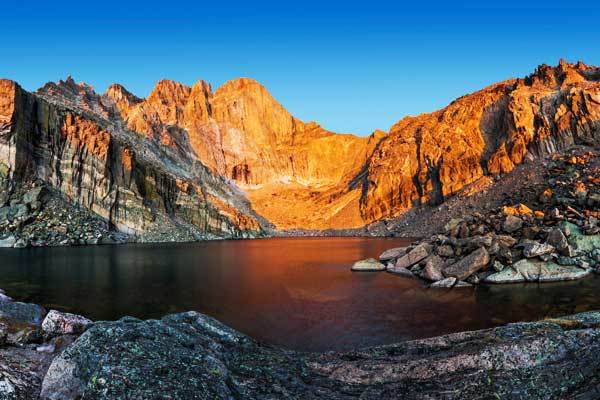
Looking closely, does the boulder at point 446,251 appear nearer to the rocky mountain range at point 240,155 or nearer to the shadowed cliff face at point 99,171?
the rocky mountain range at point 240,155

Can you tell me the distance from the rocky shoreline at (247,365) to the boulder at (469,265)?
64.2 ft

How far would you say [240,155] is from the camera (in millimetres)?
182750

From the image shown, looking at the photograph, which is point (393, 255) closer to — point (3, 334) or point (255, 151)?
point (3, 334)

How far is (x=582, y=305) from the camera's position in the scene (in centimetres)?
2297

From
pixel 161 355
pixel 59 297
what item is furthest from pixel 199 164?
pixel 161 355

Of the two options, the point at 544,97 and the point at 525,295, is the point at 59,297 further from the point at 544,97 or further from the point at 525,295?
the point at 544,97

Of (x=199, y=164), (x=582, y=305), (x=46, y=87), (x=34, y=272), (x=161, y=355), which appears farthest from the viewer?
(x=199, y=164)

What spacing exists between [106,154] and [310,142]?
124m

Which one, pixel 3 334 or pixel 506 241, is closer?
pixel 3 334

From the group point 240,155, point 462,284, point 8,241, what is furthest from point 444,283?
point 240,155

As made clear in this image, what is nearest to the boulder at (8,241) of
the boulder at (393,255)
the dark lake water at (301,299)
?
the dark lake water at (301,299)

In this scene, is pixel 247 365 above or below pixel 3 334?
below

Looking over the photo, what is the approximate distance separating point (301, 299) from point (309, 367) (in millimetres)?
15781

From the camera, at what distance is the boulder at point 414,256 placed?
127ft
